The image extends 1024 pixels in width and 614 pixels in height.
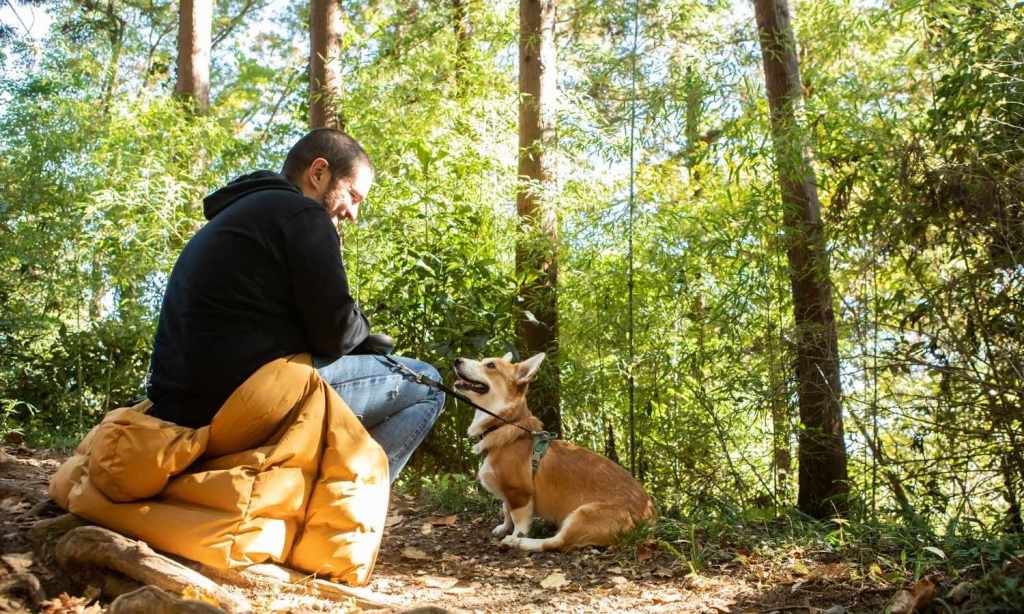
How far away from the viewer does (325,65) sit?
658cm

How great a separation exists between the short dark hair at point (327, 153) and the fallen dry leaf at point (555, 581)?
1831 millimetres

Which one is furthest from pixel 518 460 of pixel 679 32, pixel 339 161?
pixel 679 32

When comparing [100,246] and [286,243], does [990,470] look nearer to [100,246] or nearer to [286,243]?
[286,243]

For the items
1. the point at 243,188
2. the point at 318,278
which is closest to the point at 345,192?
the point at 243,188

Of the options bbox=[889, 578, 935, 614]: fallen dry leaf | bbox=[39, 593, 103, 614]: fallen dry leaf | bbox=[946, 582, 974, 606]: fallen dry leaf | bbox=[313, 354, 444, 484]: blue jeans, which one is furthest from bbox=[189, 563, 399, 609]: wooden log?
bbox=[946, 582, 974, 606]: fallen dry leaf

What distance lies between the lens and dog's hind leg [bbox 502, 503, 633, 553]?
397cm

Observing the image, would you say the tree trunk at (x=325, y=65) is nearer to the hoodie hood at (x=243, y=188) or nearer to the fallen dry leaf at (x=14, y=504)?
the hoodie hood at (x=243, y=188)

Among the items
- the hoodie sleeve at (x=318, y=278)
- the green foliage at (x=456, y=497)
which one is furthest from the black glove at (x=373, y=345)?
the green foliage at (x=456, y=497)

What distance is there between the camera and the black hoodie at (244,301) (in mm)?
2953

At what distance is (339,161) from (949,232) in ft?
8.91

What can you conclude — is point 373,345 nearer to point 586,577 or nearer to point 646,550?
point 586,577

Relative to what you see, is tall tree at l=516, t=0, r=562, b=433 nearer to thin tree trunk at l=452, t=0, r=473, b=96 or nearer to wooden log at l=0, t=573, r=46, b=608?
thin tree trunk at l=452, t=0, r=473, b=96

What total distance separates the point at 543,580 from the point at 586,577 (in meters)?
0.20

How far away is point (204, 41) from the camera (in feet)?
33.0
